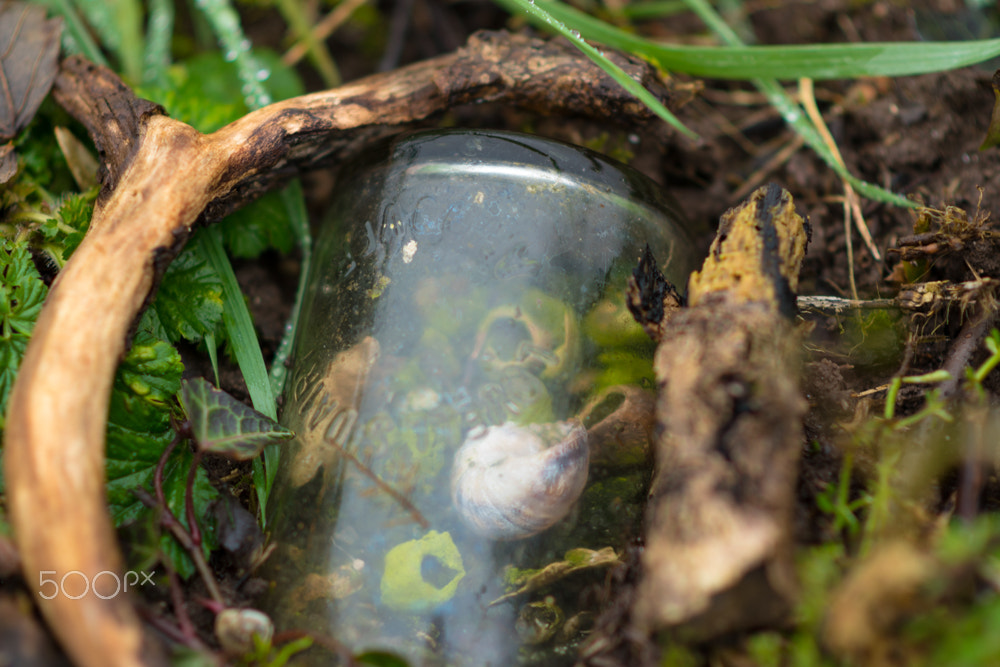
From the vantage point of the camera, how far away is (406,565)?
4.73 ft

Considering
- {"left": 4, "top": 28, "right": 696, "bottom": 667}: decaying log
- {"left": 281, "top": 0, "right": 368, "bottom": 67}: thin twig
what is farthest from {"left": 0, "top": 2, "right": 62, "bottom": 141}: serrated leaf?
{"left": 281, "top": 0, "right": 368, "bottom": 67}: thin twig

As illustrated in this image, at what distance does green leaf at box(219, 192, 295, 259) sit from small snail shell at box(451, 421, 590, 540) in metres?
0.95

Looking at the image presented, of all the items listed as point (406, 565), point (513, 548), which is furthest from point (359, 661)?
point (513, 548)

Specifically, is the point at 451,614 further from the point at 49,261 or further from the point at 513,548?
the point at 49,261

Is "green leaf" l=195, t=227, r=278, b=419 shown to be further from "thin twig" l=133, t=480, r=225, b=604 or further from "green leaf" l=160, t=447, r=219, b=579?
"thin twig" l=133, t=480, r=225, b=604

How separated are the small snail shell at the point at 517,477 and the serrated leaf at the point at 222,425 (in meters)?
0.45

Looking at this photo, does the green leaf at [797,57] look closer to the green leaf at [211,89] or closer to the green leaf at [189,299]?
the green leaf at [211,89]

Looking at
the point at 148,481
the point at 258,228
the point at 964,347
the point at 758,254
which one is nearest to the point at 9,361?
the point at 148,481

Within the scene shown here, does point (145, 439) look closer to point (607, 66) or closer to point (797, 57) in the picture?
point (607, 66)

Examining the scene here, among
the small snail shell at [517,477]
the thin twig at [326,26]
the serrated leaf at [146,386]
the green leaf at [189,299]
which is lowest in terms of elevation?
the small snail shell at [517,477]

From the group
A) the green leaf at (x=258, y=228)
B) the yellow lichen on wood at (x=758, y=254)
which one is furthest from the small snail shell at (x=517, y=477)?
the green leaf at (x=258, y=228)

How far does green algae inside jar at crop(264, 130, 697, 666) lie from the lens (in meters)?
1.43

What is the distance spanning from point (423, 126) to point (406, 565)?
4.19 feet

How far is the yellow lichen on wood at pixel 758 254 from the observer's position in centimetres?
130
